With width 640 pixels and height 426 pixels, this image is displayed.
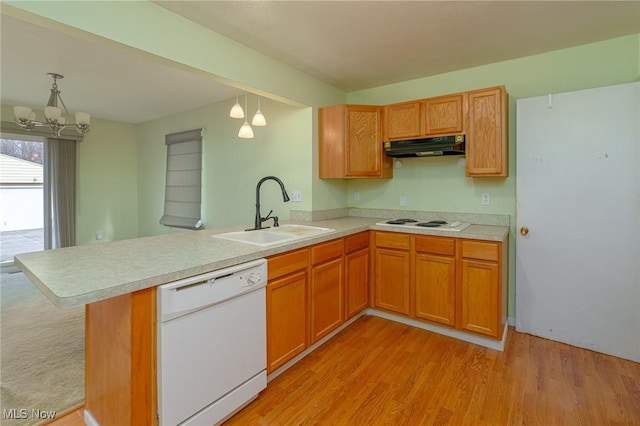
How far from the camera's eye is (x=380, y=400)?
6.04 ft

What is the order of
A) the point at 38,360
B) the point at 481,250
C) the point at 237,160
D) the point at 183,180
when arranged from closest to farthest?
the point at 38,360 < the point at 481,250 < the point at 237,160 < the point at 183,180

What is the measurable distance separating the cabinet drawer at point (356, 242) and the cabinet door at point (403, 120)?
41.5 inches

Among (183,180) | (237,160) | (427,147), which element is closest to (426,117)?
(427,147)

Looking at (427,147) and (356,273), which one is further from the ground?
(427,147)

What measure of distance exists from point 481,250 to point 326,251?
47.6 inches

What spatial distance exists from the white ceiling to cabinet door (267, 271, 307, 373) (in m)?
1.70

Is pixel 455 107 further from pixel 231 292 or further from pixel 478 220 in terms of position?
pixel 231 292

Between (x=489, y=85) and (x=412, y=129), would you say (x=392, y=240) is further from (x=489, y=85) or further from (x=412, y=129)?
(x=489, y=85)

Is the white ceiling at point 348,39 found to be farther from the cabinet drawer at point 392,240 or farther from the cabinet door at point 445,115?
the cabinet drawer at point 392,240

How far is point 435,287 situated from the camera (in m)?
2.63

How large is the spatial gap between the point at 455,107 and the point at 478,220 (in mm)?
1088

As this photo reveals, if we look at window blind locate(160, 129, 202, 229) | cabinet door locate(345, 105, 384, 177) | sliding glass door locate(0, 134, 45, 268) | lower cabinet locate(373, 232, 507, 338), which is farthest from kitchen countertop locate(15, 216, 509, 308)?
sliding glass door locate(0, 134, 45, 268)

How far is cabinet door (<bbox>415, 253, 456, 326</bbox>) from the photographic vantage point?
2.55 meters

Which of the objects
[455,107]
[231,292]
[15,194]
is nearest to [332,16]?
[455,107]
